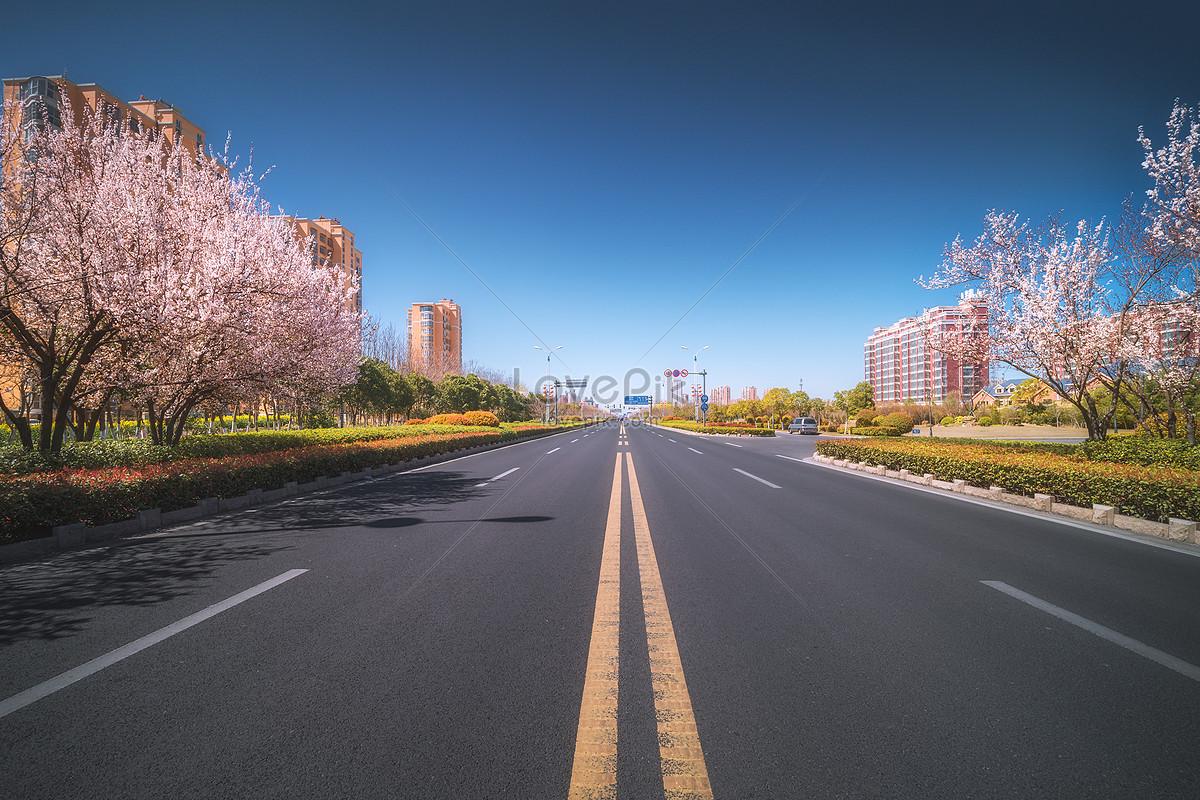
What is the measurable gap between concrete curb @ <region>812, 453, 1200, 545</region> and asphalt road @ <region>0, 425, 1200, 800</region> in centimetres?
49

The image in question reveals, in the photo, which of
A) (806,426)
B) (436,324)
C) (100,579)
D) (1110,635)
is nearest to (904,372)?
(806,426)

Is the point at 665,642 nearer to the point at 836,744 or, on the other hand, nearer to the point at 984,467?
the point at 836,744

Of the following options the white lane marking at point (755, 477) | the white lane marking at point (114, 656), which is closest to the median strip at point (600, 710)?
the white lane marking at point (114, 656)

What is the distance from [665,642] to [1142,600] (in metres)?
3.95

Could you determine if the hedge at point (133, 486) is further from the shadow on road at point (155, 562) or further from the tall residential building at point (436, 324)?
the tall residential building at point (436, 324)

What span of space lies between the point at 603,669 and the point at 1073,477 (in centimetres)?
846

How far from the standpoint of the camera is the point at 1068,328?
11492 millimetres

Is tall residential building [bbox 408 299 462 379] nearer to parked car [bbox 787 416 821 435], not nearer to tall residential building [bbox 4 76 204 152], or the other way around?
tall residential building [bbox 4 76 204 152]

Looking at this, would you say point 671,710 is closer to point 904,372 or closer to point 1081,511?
point 1081,511

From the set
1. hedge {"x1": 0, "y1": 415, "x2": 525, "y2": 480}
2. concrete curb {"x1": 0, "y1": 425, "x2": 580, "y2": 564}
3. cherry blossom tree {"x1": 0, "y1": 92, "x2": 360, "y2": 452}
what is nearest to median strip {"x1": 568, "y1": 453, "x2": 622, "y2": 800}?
concrete curb {"x1": 0, "y1": 425, "x2": 580, "y2": 564}

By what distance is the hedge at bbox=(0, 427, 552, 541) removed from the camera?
5.47 metres

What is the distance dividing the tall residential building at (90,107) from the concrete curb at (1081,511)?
17.0 meters

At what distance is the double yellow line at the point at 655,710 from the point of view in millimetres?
1986

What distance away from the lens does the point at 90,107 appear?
1165 centimetres
